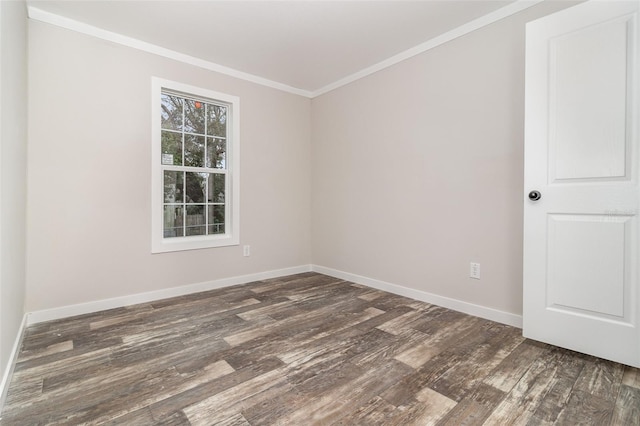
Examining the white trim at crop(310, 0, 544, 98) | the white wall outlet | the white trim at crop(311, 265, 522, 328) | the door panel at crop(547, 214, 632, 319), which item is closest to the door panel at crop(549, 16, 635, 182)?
the door panel at crop(547, 214, 632, 319)

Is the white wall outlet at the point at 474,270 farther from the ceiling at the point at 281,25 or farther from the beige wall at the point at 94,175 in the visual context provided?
the beige wall at the point at 94,175

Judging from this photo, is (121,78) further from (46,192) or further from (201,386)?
(201,386)

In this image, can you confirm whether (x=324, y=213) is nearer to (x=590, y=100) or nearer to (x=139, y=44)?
(x=139, y=44)

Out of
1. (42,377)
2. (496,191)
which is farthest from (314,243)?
(42,377)

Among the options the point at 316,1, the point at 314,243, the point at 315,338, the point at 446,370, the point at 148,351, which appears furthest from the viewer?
the point at 314,243

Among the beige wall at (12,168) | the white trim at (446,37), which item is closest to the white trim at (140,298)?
the beige wall at (12,168)

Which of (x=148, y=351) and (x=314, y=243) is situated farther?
(x=314, y=243)

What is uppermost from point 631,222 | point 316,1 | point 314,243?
point 316,1

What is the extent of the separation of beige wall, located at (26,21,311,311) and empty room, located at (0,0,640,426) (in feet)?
0.06

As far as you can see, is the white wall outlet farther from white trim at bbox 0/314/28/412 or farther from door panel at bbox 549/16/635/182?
white trim at bbox 0/314/28/412

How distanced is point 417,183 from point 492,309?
1260 mm

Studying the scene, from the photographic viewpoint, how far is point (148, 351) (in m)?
1.92

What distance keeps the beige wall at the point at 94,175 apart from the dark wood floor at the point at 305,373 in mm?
405

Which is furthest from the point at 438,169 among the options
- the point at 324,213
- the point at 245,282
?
the point at 245,282
